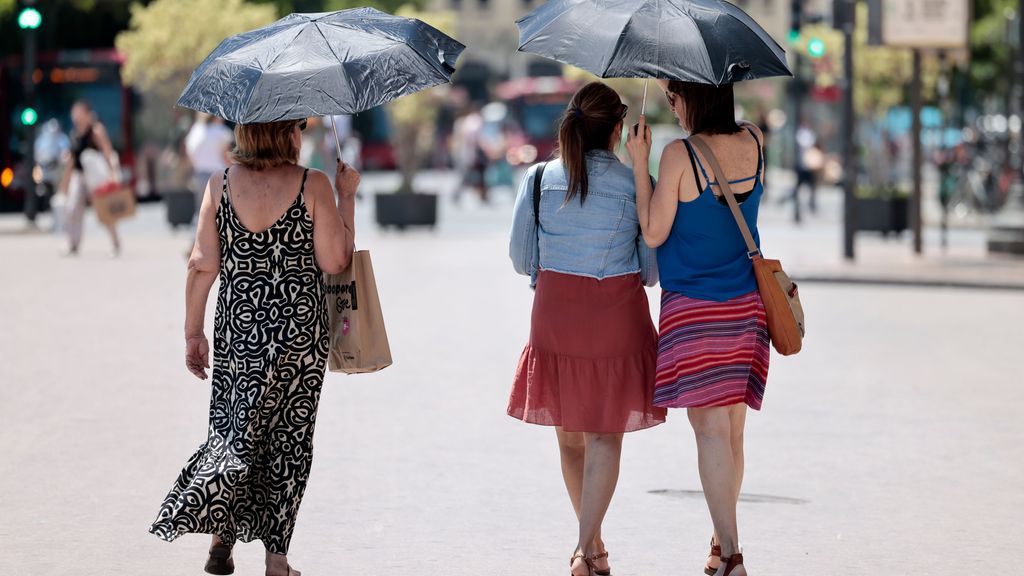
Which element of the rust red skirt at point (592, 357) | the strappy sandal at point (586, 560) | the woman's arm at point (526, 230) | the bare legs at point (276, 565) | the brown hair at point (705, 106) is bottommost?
the strappy sandal at point (586, 560)

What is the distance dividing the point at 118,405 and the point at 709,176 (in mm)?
4970

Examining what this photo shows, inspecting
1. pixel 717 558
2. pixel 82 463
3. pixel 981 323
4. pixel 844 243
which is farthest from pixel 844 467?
pixel 844 243

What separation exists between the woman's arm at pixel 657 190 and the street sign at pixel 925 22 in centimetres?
1592

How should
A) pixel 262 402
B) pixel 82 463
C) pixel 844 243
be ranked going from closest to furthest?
pixel 262 402, pixel 82 463, pixel 844 243

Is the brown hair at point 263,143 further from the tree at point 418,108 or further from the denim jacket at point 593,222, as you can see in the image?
the tree at point 418,108

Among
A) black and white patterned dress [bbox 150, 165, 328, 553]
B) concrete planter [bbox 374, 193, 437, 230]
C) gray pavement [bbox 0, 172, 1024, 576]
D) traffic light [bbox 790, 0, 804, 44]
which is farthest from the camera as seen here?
traffic light [bbox 790, 0, 804, 44]

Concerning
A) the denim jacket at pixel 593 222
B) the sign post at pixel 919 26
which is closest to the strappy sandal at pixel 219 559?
the denim jacket at pixel 593 222

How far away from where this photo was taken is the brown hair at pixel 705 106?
19.4ft

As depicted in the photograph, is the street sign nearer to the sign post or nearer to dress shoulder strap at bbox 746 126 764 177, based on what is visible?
the sign post

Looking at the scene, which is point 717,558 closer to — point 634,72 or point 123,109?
point 634,72

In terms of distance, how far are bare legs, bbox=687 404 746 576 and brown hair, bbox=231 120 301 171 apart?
1524mm

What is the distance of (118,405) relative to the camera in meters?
9.91

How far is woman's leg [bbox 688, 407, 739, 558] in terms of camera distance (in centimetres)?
583

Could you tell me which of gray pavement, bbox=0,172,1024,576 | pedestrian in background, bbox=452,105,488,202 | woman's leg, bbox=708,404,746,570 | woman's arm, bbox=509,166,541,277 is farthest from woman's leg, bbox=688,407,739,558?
pedestrian in background, bbox=452,105,488,202
